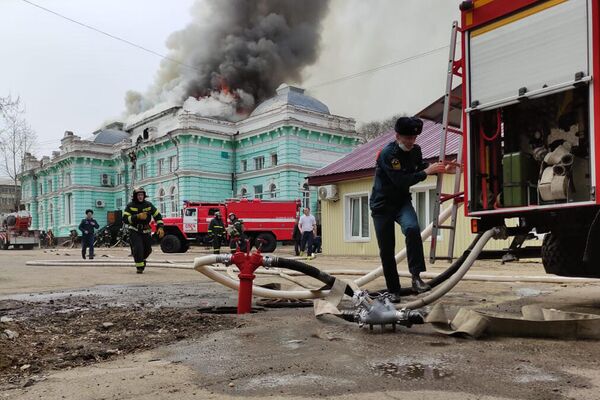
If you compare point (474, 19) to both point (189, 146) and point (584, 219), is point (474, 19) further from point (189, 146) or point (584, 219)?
point (189, 146)

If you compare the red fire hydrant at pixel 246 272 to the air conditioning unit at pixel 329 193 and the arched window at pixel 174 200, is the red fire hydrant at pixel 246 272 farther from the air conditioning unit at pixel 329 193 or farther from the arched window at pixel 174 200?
the arched window at pixel 174 200

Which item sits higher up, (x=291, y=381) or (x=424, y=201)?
(x=424, y=201)

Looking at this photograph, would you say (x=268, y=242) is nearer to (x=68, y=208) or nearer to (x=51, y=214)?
(x=68, y=208)

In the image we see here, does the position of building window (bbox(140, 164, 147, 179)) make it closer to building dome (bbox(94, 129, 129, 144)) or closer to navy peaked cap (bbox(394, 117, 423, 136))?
building dome (bbox(94, 129, 129, 144))

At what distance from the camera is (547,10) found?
4211mm

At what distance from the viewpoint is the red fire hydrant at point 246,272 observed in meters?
4.80

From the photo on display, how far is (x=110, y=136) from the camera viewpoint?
49.3 m

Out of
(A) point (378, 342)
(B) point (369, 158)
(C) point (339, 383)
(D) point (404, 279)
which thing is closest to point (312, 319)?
(A) point (378, 342)

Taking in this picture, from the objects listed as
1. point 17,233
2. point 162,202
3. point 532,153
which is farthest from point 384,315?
point 162,202

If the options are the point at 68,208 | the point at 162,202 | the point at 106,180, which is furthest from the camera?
the point at 68,208

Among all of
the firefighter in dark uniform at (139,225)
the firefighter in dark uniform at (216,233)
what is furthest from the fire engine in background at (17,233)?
the firefighter in dark uniform at (139,225)

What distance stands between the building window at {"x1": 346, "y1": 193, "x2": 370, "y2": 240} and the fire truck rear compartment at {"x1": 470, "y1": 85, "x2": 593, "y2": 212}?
12.6 metres

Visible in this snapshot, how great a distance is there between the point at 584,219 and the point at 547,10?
5.60ft

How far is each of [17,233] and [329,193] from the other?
2465 centimetres
